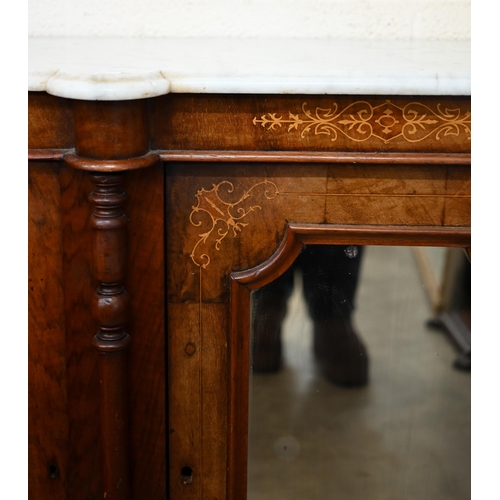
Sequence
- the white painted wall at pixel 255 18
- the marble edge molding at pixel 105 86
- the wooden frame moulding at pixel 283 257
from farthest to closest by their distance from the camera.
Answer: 1. the white painted wall at pixel 255 18
2. the wooden frame moulding at pixel 283 257
3. the marble edge molding at pixel 105 86

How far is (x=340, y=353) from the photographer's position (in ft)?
2.71

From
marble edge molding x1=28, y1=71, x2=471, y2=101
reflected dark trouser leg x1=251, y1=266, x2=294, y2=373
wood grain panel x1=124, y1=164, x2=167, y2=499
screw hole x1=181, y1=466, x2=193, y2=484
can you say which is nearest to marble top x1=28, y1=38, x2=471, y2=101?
marble edge molding x1=28, y1=71, x2=471, y2=101

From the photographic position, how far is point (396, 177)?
0.77m

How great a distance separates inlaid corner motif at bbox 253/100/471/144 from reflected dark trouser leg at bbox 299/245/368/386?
0.13m

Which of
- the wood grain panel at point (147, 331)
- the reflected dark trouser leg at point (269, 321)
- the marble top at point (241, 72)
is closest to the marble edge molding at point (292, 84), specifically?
the marble top at point (241, 72)

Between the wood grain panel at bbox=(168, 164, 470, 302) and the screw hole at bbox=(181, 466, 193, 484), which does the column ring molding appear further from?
the screw hole at bbox=(181, 466, 193, 484)

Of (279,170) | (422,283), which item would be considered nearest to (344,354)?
(422,283)

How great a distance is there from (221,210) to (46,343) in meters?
0.26

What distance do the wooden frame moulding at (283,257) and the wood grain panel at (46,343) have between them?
20 cm

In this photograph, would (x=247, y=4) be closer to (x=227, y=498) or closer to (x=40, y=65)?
(x=40, y=65)

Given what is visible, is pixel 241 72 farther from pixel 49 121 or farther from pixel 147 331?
pixel 147 331

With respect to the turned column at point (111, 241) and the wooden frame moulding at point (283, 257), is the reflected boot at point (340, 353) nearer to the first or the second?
the wooden frame moulding at point (283, 257)

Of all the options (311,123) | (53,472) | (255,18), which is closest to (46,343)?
(53,472)

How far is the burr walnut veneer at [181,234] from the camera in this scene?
29.4 inches
